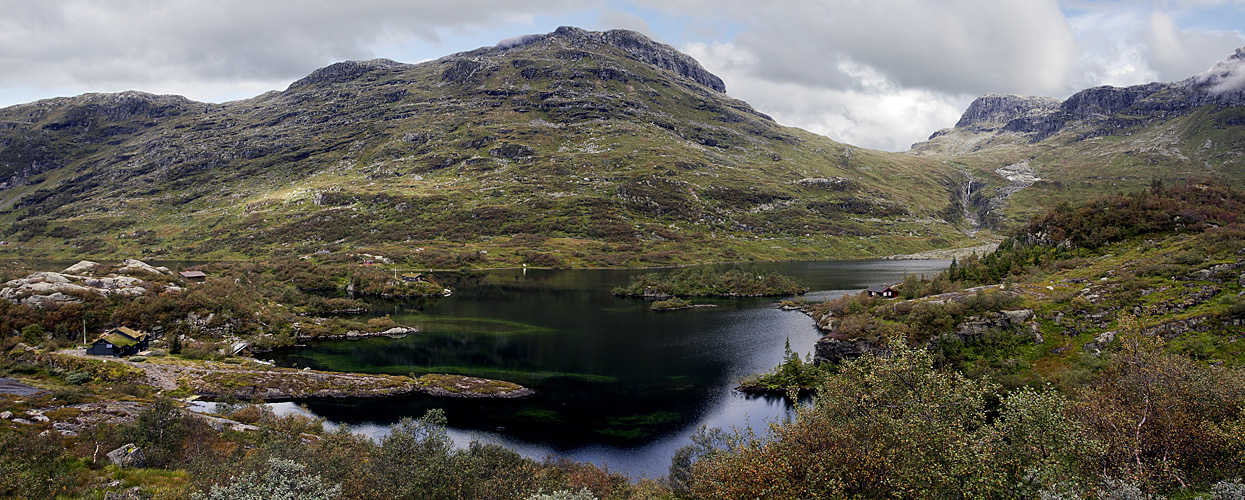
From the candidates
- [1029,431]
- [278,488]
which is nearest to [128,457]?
[278,488]

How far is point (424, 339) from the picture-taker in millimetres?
88188

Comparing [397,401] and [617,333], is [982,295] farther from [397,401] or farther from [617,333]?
[397,401]

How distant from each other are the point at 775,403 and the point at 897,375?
34995mm

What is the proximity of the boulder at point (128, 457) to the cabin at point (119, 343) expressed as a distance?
143 feet

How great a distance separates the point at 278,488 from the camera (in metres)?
20.1

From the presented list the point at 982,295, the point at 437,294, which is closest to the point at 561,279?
the point at 437,294

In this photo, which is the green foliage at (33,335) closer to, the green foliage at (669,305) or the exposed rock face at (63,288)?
the exposed rock face at (63,288)

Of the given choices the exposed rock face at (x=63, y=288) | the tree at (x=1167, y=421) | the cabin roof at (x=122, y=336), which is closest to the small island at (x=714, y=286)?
the cabin roof at (x=122, y=336)

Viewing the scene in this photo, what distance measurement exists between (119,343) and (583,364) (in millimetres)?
56477

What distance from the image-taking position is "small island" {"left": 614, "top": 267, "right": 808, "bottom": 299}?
439 feet

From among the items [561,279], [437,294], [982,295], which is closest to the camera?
[982,295]

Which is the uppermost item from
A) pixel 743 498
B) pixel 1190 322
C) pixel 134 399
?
pixel 1190 322

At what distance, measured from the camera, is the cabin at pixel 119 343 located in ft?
212

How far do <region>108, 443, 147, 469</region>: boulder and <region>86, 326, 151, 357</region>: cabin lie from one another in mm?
43642
